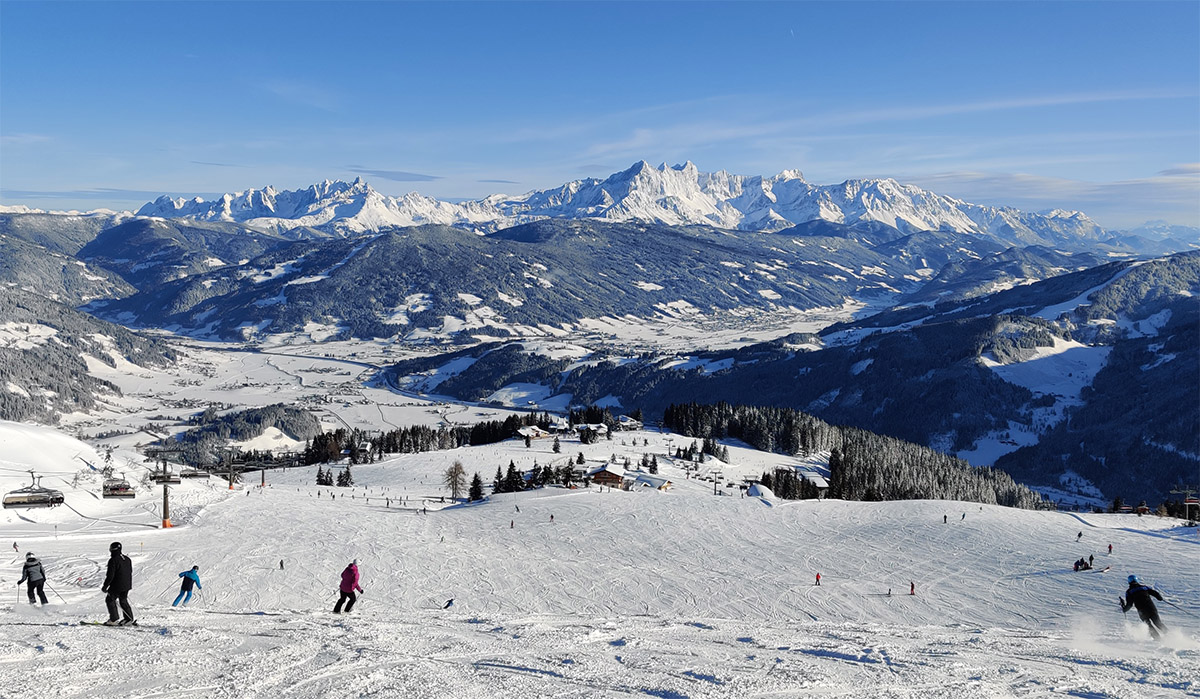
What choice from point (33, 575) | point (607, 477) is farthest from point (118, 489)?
point (607, 477)

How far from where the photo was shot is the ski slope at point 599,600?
1762 centimetres

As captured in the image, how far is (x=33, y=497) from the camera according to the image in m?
53.3

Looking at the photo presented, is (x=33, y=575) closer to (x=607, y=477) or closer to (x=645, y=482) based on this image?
(x=607, y=477)

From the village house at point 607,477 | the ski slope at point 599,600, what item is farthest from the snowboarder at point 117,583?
the village house at point 607,477

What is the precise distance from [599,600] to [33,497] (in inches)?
1569

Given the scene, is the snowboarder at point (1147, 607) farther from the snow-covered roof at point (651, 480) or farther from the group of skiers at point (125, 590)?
the snow-covered roof at point (651, 480)

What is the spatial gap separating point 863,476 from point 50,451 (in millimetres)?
94731

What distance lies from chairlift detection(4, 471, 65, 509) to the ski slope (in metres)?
1.32

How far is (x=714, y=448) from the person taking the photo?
13750 cm

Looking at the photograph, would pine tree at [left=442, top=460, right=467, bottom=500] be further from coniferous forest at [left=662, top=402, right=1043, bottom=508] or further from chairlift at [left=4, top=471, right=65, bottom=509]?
coniferous forest at [left=662, top=402, right=1043, bottom=508]

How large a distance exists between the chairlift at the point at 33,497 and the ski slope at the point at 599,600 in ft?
4.34

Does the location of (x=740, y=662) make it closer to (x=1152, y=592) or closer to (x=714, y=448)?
(x=1152, y=592)

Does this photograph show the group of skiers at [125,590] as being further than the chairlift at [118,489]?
No

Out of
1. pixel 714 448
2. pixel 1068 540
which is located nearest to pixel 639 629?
pixel 1068 540
